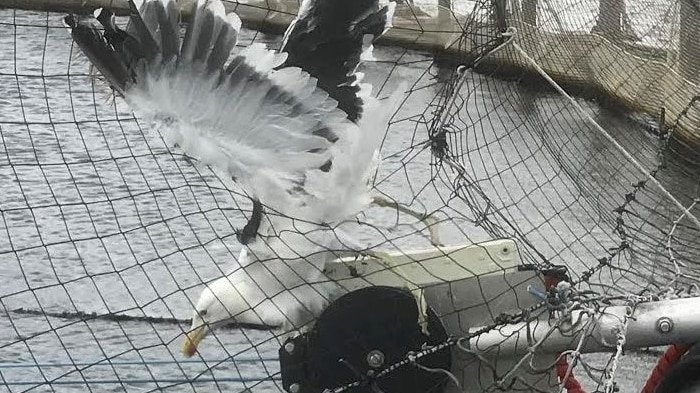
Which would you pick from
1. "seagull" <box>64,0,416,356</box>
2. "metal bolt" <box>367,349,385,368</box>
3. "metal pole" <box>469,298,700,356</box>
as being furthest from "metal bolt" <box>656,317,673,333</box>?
"seagull" <box>64,0,416,356</box>

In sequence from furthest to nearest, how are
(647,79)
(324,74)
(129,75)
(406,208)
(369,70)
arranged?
(647,79), (406,208), (369,70), (324,74), (129,75)

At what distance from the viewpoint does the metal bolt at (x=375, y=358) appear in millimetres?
1745

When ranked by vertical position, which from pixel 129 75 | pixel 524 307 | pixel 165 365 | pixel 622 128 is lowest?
pixel 165 365

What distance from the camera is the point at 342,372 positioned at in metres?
1.78

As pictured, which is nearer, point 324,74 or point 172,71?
point 172,71

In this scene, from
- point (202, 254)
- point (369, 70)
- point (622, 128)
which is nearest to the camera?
point (369, 70)

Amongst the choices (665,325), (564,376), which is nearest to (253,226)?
(564,376)

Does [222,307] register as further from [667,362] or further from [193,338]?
[667,362]

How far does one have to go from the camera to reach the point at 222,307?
2.01 meters

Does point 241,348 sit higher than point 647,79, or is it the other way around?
point 647,79

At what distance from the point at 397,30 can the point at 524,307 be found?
1.94 ft

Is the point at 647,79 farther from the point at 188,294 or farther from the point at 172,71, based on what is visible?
the point at 172,71

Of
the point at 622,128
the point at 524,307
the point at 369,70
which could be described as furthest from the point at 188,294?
the point at 622,128

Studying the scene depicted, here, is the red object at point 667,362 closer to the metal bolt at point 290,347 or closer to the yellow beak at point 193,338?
the metal bolt at point 290,347
